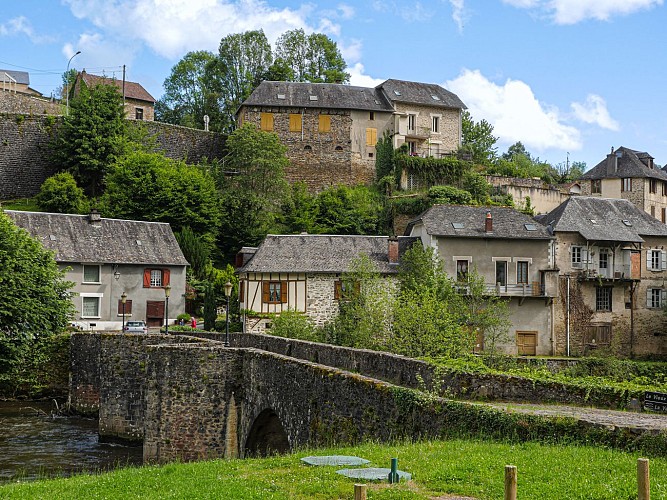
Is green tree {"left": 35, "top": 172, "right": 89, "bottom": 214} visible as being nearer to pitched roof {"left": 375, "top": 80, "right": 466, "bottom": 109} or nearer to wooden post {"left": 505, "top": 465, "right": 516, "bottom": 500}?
pitched roof {"left": 375, "top": 80, "right": 466, "bottom": 109}

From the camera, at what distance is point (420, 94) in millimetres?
67938

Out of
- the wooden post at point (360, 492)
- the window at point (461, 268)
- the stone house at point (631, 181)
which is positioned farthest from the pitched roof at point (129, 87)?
the wooden post at point (360, 492)

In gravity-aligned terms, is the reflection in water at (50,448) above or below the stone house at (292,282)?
below

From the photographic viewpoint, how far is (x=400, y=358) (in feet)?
56.1

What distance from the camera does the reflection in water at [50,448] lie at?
23.1 metres

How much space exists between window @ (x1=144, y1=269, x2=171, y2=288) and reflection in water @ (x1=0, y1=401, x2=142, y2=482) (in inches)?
481

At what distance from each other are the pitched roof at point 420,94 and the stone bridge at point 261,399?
39472 millimetres

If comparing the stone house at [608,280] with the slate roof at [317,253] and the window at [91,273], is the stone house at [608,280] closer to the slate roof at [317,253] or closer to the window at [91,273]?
the slate roof at [317,253]

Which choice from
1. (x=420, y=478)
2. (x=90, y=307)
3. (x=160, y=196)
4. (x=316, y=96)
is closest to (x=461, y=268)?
(x=90, y=307)

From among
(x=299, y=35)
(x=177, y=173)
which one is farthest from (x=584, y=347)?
(x=299, y=35)

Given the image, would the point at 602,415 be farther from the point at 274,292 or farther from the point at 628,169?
the point at 628,169

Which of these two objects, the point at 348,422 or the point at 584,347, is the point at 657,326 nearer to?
the point at 584,347

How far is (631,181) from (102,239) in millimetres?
38809

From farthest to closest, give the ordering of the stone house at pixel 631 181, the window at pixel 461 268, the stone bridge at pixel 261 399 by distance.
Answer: the stone house at pixel 631 181
the window at pixel 461 268
the stone bridge at pixel 261 399
